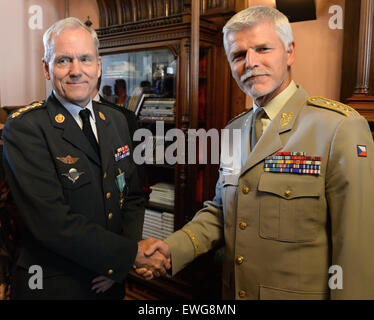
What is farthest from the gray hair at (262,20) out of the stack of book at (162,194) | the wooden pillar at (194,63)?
the stack of book at (162,194)

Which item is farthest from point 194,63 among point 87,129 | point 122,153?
point 87,129

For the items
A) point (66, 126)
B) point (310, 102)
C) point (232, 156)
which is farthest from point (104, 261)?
point (310, 102)

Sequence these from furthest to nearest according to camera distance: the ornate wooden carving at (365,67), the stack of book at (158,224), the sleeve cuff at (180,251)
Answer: the stack of book at (158,224) → the ornate wooden carving at (365,67) → the sleeve cuff at (180,251)

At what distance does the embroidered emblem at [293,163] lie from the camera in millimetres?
1156

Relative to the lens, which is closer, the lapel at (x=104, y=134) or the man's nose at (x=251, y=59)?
the man's nose at (x=251, y=59)

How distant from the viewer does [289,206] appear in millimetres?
1192

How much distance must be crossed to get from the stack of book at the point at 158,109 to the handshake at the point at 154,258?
57.0 inches

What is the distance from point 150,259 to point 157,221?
5.00 feet

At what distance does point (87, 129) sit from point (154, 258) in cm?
57

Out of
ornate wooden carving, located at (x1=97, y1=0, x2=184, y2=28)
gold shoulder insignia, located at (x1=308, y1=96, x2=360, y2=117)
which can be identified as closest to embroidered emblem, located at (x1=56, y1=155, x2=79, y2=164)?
gold shoulder insignia, located at (x1=308, y1=96, x2=360, y2=117)

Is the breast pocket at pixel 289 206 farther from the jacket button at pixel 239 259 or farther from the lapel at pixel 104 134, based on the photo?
the lapel at pixel 104 134

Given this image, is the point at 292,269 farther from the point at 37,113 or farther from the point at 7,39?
the point at 7,39

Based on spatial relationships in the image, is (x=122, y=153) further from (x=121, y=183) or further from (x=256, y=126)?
(x=256, y=126)

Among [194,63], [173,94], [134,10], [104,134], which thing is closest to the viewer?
[104,134]
